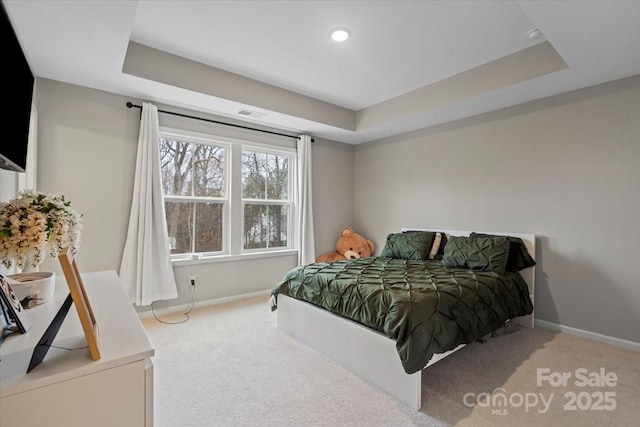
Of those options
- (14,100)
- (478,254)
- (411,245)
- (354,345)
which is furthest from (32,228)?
(411,245)

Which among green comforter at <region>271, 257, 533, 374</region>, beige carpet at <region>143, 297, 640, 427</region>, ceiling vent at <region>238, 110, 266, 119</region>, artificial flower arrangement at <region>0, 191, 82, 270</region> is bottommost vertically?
beige carpet at <region>143, 297, 640, 427</region>

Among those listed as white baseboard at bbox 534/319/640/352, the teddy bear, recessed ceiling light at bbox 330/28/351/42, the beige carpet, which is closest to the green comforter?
the beige carpet

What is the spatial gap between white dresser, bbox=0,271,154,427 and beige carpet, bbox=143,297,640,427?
96 centimetres

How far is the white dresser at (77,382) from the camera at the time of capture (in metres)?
0.78

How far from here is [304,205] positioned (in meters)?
4.37

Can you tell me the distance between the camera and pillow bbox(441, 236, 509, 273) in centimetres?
290

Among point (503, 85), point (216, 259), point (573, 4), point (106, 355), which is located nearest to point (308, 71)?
point (503, 85)

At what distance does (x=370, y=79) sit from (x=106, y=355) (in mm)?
3211

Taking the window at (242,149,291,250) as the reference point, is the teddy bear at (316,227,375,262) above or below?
below

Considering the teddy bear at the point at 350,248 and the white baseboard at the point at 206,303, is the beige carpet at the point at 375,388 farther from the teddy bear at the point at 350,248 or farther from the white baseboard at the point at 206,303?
the teddy bear at the point at 350,248

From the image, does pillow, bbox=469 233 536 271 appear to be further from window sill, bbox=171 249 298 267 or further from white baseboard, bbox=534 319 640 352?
window sill, bbox=171 249 298 267

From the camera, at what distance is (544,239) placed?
3115mm

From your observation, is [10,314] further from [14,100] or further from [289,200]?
[289,200]

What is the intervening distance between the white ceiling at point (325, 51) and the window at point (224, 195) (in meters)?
0.50
